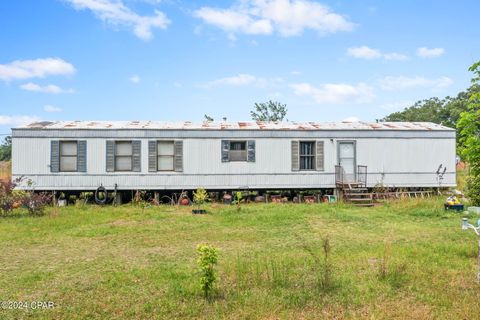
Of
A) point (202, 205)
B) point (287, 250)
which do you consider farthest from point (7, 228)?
point (287, 250)

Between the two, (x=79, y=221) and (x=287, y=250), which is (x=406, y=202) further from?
(x=79, y=221)

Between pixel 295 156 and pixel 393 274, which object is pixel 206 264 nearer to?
pixel 393 274

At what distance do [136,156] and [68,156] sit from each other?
8.85ft

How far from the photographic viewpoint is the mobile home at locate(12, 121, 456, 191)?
1579 centimetres

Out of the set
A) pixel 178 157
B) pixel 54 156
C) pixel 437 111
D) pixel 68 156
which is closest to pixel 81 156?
pixel 68 156

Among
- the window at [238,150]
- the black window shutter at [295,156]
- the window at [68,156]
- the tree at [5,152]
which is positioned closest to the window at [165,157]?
the window at [238,150]

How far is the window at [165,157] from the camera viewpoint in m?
16.4

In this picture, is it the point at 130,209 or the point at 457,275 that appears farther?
the point at 130,209

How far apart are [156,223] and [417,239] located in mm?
6956

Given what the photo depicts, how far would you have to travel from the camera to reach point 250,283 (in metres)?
5.86

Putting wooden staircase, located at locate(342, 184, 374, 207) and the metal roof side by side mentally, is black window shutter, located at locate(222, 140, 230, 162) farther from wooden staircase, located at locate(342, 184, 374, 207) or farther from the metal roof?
wooden staircase, located at locate(342, 184, 374, 207)

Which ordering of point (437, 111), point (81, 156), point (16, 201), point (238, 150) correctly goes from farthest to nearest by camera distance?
1. point (437, 111)
2. point (238, 150)
3. point (81, 156)
4. point (16, 201)

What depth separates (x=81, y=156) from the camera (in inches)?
625

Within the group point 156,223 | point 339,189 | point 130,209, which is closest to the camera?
point 156,223
